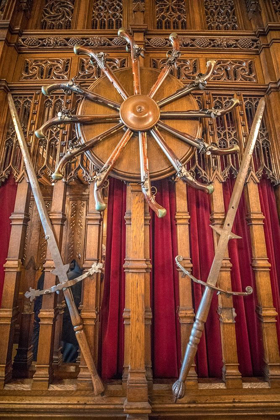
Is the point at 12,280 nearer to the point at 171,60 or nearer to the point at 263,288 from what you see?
the point at 263,288

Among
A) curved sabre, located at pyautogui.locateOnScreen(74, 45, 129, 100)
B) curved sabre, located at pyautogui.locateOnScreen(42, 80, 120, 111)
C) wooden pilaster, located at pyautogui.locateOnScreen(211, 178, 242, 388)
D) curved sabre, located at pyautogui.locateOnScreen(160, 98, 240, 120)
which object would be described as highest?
curved sabre, located at pyautogui.locateOnScreen(74, 45, 129, 100)

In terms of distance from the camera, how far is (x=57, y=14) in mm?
3070

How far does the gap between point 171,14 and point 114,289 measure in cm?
322

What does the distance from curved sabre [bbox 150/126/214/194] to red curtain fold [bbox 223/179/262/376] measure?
565 millimetres

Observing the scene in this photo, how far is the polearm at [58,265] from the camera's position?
69.3 inches

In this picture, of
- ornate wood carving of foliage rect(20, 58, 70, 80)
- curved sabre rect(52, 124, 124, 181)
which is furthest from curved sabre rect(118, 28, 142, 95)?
ornate wood carving of foliage rect(20, 58, 70, 80)

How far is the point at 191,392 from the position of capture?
1785 mm

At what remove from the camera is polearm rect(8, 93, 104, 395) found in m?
1.76

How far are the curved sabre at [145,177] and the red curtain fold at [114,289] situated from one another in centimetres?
49

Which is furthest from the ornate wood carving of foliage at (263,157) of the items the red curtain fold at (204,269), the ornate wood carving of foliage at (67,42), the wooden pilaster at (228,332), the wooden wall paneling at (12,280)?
the wooden wall paneling at (12,280)

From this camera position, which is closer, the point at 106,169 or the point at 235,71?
the point at 106,169

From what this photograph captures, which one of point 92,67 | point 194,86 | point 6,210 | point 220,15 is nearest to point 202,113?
point 194,86

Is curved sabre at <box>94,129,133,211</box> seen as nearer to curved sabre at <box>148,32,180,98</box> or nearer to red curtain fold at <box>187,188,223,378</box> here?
curved sabre at <box>148,32,180,98</box>

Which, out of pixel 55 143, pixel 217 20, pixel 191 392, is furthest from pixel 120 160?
pixel 217 20
